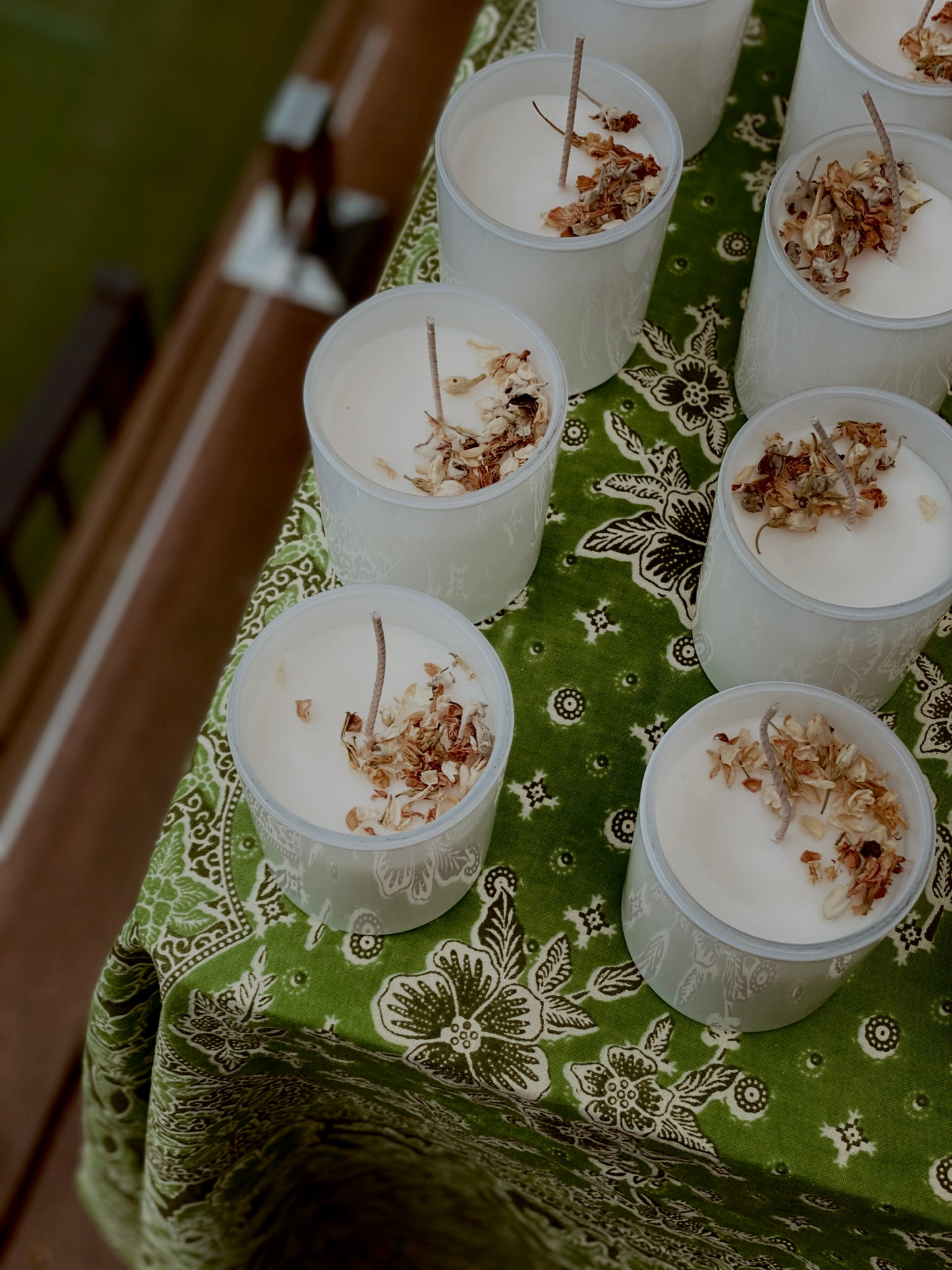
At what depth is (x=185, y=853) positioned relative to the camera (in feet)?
2.12

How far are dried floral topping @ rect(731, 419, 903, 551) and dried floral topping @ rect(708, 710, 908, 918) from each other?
103 millimetres

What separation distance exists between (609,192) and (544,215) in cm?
4

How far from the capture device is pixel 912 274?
28.5 inches

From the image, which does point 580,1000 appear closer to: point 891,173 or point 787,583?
point 787,583

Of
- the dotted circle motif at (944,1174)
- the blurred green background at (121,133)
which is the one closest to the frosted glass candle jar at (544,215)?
the dotted circle motif at (944,1174)

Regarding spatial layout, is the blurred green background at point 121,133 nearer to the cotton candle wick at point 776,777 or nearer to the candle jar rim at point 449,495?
the candle jar rim at point 449,495

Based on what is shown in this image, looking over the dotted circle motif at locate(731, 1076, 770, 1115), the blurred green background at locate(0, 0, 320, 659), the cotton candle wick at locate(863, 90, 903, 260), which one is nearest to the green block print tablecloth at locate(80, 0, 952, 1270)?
the dotted circle motif at locate(731, 1076, 770, 1115)

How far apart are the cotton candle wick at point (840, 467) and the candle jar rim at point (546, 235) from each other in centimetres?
14

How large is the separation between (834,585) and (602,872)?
0.59 ft

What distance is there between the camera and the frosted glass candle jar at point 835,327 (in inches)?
26.0

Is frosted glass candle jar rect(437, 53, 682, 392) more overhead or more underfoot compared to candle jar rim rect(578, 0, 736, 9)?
more underfoot

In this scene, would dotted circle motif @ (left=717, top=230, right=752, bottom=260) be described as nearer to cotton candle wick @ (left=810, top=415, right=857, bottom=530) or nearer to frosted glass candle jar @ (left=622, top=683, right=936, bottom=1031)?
cotton candle wick @ (left=810, top=415, right=857, bottom=530)

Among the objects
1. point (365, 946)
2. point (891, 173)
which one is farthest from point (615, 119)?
point (365, 946)

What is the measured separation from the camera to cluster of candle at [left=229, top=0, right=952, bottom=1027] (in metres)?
0.58
